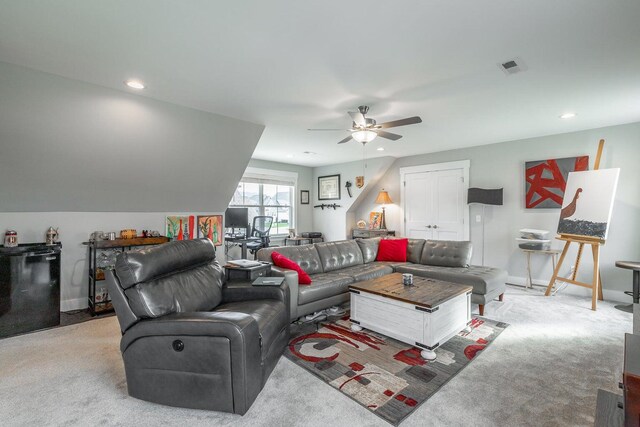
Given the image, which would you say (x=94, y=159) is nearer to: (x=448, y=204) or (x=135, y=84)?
(x=135, y=84)

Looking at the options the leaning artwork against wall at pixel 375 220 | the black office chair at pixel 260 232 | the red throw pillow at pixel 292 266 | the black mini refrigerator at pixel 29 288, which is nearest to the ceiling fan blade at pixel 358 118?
the red throw pillow at pixel 292 266

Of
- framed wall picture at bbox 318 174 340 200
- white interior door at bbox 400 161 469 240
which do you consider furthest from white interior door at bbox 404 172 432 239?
framed wall picture at bbox 318 174 340 200

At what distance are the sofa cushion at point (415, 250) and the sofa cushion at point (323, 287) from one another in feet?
5.12

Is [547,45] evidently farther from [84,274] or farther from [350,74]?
[84,274]

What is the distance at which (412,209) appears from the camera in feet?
21.3

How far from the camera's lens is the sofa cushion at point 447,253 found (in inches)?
173

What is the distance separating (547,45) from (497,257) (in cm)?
403

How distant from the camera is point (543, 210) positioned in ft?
16.2

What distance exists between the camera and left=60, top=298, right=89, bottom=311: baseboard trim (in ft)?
12.4

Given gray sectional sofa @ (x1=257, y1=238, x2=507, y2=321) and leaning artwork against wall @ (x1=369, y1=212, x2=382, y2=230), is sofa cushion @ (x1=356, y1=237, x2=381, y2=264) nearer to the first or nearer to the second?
gray sectional sofa @ (x1=257, y1=238, x2=507, y2=321)

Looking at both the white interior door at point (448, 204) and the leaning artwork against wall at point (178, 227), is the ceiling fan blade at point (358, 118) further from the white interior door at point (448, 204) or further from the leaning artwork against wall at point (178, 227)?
the white interior door at point (448, 204)

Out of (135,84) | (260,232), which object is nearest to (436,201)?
(260,232)

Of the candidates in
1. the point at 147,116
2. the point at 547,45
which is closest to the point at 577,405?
the point at 547,45

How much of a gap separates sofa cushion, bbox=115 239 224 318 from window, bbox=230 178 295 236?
393cm
